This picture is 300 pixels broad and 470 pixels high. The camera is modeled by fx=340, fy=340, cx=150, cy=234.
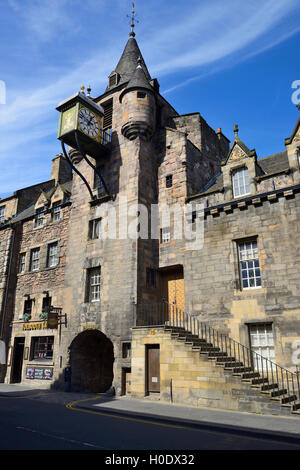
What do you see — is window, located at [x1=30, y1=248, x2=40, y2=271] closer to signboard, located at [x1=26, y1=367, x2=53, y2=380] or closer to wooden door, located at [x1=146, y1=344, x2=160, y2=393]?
signboard, located at [x1=26, y1=367, x2=53, y2=380]

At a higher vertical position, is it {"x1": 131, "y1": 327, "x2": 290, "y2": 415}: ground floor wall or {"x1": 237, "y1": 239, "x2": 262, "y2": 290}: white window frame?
{"x1": 237, "y1": 239, "x2": 262, "y2": 290}: white window frame

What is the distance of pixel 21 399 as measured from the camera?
14953 millimetres

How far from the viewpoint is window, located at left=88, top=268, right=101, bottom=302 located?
1915 cm

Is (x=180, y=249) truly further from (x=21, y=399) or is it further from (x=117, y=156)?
(x=21, y=399)

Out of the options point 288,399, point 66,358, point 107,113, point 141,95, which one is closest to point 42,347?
point 66,358

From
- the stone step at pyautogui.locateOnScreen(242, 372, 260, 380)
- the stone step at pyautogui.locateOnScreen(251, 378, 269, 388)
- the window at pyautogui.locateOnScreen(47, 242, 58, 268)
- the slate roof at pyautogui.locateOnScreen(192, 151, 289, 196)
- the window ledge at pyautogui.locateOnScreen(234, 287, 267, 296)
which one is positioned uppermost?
the slate roof at pyautogui.locateOnScreen(192, 151, 289, 196)

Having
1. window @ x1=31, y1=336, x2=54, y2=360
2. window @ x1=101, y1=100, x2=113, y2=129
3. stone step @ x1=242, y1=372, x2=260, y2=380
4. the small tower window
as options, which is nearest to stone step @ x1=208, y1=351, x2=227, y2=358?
stone step @ x1=242, y1=372, x2=260, y2=380

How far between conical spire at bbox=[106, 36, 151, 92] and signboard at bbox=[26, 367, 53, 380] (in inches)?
722

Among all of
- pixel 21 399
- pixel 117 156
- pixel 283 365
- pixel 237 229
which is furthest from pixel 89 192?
pixel 283 365

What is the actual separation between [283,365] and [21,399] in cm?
1119

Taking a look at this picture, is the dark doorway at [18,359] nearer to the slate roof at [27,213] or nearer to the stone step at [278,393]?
the slate roof at [27,213]

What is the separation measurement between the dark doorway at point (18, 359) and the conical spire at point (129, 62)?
18.4 meters

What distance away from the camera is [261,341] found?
14.2m

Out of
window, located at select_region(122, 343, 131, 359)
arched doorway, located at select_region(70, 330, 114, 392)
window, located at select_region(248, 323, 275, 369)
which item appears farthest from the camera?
arched doorway, located at select_region(70, 330, 114, 392)
